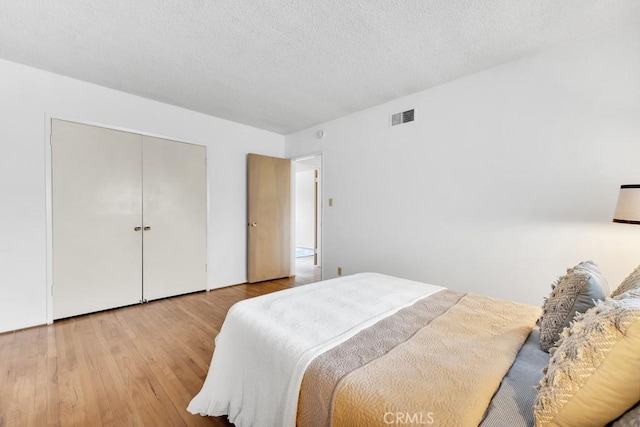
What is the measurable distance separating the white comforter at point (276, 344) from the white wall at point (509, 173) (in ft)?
3.89

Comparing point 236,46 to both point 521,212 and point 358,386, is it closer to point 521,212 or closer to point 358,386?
point 358,386

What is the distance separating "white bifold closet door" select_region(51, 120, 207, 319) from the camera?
9.30 ft

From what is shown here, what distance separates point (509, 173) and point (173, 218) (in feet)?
12.5

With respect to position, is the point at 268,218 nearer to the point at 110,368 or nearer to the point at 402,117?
the point at 402,117

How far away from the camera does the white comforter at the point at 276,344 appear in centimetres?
109

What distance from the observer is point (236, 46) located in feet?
7.33

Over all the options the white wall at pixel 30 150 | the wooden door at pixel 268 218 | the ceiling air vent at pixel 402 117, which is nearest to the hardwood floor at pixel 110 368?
the white wall at pixel 30 150

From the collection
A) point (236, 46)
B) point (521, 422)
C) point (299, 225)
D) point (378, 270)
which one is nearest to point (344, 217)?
point (378, 270)

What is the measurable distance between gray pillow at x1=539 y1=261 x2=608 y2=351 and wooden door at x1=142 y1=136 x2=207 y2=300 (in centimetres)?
374

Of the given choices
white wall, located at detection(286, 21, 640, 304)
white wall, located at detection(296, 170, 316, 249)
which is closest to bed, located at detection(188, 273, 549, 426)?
white wall, located at detection(286, 21, 640, 304)

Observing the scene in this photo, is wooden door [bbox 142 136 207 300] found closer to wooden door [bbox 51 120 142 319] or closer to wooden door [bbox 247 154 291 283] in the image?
wooden door [bbox 51 120 142 319]

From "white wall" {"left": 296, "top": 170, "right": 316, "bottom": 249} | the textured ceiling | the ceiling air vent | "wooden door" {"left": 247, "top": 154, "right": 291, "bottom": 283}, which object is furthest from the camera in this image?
"white wall" {"left": 296, "top": 170, "right": 316, "bottom": 249}

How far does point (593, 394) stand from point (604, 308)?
0.85ft

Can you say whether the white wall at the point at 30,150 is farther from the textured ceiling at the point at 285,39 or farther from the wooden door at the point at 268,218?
the wooden door at the point at 268,218
